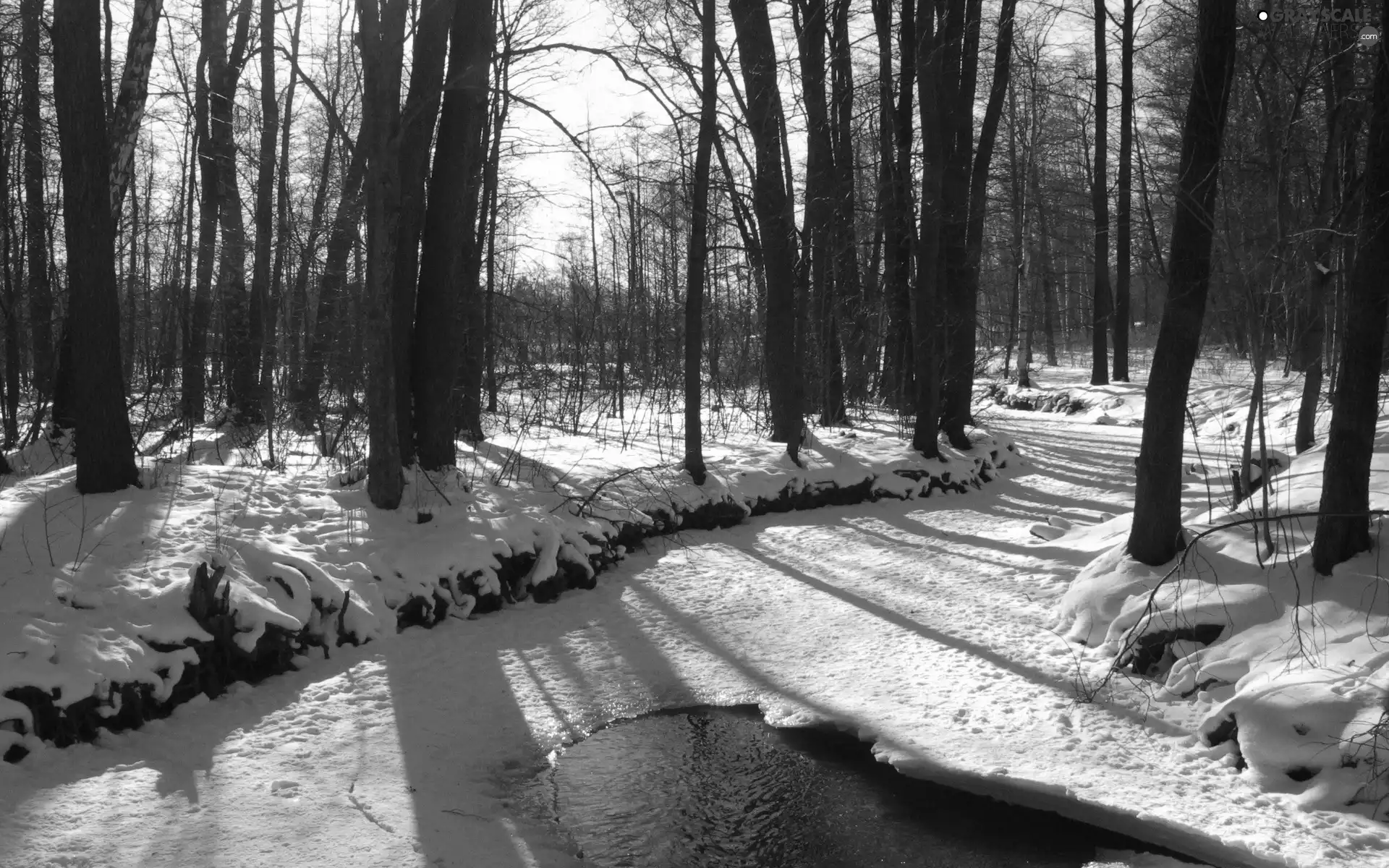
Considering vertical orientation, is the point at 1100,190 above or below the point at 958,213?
above

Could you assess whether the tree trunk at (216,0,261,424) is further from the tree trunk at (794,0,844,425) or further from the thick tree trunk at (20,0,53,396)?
the tree trunk at (794,0,844,425)

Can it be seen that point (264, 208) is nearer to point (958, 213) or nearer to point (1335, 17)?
point (958, 213)

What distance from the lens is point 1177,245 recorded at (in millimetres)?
6469

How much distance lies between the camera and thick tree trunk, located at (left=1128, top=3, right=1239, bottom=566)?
6.25 meters

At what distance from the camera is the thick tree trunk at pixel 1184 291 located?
6.25m

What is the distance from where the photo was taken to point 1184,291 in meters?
6.42

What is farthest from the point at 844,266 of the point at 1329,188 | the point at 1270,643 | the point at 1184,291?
the point at 1270,643

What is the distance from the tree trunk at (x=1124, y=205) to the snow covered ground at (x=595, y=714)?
1584 centimetres

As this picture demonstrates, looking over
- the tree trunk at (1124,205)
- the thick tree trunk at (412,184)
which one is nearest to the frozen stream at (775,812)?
the thick tree trunk at (412,184)

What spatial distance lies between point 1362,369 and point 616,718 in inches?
186

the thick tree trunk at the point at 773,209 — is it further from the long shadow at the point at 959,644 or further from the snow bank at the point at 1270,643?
the snow bank at the point at 1270,643

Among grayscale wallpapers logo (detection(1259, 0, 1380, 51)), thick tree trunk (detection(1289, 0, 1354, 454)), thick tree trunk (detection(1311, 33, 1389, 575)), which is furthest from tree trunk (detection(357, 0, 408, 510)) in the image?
thick tree trunk (detection(1289, 0, 1354, 454))

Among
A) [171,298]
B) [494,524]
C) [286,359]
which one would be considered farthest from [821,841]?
Answer: [171,298]

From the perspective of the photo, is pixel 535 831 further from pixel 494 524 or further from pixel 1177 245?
pixel 1177 245
